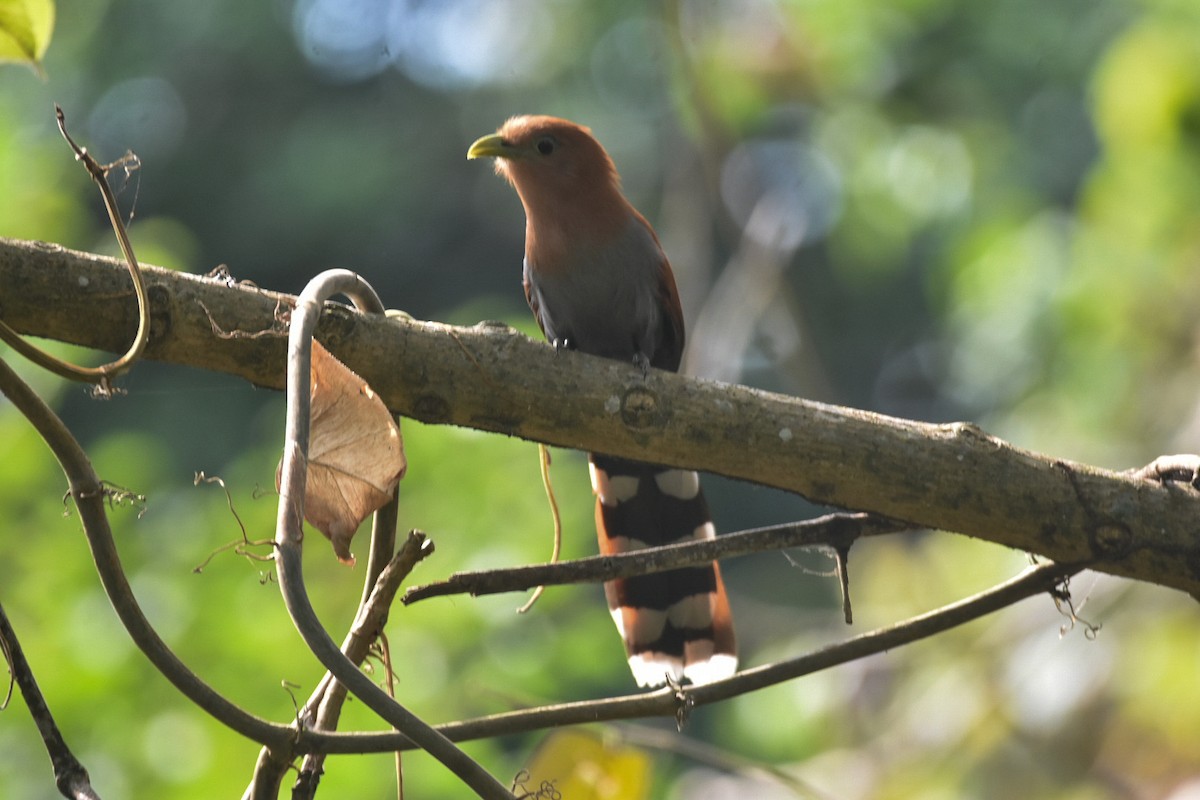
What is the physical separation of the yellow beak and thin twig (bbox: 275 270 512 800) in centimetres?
199

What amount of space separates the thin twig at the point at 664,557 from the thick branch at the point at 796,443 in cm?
4

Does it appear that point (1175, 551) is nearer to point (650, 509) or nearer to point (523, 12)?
point (650, 509)

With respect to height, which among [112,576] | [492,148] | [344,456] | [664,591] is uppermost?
[492,148]

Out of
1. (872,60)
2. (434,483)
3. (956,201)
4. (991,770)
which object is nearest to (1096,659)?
(991,770)

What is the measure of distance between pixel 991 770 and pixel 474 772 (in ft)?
10.0

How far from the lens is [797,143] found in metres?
7.74

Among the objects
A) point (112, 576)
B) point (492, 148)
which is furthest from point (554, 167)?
point (112, 576)

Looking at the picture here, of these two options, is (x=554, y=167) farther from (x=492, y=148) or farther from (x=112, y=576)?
(x=112, y=576)

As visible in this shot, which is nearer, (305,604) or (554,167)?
(305,604)

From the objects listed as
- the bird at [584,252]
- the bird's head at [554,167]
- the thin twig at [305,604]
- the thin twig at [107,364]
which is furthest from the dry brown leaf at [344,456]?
the bird's head at [554,167]

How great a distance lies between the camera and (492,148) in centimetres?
336

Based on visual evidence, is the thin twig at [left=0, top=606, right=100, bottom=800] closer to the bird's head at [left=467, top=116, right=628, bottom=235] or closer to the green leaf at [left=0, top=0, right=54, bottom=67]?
the green leaf at [left=0, top=0, right=54, bottom=67]

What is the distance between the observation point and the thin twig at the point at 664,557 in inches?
60.8

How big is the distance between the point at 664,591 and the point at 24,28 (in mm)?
1830
